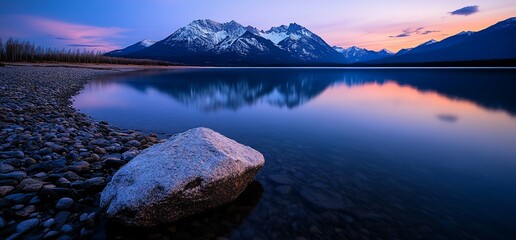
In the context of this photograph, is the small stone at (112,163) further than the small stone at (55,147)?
No

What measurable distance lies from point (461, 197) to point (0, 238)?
28.9 feet

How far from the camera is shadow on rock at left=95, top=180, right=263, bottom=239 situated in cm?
435

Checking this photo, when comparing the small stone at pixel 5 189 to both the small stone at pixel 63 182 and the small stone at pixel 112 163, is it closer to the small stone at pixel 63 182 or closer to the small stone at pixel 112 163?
the small stone at pixel 63 182

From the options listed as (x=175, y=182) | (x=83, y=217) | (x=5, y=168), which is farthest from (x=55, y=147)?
(x=175, y=182)

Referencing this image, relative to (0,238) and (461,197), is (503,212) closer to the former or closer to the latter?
(461,197)

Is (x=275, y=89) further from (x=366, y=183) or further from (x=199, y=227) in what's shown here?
(x=199, y=227)

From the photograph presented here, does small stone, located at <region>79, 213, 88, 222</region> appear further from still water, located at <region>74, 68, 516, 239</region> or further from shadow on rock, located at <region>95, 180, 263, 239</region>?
still water, located at <region>74, 68, 516, 239</region>

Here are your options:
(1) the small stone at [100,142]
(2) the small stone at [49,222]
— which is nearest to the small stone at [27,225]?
(2) the small stone at [49,222]

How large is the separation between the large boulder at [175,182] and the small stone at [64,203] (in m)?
0.67

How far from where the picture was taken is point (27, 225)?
13.3 feet

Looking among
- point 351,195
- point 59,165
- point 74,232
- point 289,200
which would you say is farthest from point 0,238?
point 351,195

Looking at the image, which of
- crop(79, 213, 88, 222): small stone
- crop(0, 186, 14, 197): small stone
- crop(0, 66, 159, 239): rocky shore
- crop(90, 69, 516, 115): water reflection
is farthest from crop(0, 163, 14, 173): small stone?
crop(90, 69, 516, 115): water reflection

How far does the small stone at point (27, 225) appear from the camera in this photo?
13.1 feet

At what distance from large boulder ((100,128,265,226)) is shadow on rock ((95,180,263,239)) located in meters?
0.12
